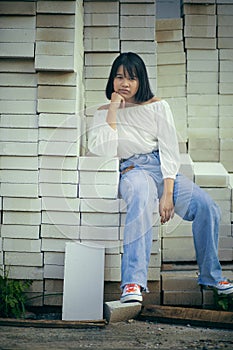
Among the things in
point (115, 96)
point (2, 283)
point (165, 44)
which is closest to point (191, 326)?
point (2, 283)

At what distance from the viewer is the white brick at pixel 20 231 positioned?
4684mm

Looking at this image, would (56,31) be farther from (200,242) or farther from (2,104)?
(200,242)

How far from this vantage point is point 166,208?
4.49 m

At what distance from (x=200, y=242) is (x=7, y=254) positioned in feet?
4.04

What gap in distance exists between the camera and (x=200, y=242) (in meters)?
4.49

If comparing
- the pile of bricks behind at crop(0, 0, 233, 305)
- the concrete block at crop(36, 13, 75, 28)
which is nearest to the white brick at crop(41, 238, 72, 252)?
the pile of bricks behind at crop(0, 0, 233, 305)

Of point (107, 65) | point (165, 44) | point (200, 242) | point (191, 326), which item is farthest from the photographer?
point (165, 44)

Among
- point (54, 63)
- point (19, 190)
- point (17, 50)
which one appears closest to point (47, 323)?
point (19, 190)

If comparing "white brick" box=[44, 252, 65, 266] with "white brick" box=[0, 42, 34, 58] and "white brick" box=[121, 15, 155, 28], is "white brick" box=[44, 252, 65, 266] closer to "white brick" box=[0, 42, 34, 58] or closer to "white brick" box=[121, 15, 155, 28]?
"white brick" box=[0, 42, 34, 58]

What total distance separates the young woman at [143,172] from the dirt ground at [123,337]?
0.22 metres

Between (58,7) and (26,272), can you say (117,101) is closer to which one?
(58,7)

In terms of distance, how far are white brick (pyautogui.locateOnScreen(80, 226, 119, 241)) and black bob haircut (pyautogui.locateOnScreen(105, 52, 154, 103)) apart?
2.83 feet

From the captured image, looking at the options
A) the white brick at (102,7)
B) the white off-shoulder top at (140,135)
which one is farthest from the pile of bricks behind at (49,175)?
the white brick at (102,7)

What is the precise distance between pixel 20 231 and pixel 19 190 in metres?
0.26
